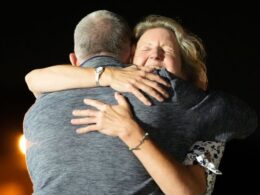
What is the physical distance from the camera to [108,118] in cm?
146

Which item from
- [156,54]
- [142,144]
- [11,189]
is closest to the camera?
[142,144]

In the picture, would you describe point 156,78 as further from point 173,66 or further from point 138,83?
point 173,66

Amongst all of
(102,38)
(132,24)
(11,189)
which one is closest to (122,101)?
(102,38)

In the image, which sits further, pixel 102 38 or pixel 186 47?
pixel 186 47

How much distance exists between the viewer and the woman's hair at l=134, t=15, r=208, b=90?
1.82 metres

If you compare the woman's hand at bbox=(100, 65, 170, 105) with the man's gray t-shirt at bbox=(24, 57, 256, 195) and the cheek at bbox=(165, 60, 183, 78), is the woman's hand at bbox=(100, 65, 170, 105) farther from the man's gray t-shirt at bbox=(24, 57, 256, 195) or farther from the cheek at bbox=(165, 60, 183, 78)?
the cheek at bbox=(165, 60, 183, 78)

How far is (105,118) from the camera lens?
57.4 inches

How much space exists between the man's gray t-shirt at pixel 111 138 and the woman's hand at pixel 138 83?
0.06ft

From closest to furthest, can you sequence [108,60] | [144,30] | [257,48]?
[108,60], [144,30], [257,48]

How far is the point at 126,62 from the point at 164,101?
1.00 feet

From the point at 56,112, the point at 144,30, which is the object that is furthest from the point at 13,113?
the point at 56,112

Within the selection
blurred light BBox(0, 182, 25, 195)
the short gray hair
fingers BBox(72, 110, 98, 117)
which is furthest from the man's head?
blurred light BBox(0, 182, 25, 195)

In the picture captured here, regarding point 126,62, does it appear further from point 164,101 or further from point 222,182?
→ point 222,182

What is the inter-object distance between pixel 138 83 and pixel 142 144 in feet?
0.56
